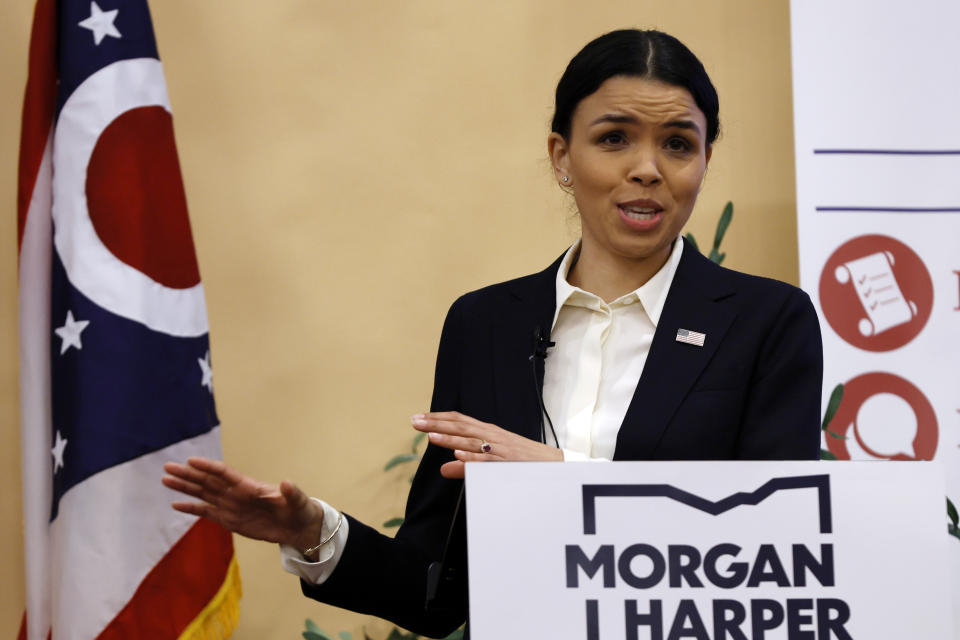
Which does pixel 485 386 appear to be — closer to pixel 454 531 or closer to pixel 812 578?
pixel 454 531

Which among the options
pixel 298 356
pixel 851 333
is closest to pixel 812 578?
pixel 851 333

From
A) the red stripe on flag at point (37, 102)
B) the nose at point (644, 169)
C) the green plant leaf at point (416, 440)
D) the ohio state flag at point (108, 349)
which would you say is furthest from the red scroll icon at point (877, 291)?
the red stripe on flag at point (37, 102)

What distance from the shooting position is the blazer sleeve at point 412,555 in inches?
53.2

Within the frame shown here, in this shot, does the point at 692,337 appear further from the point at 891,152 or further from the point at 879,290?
the point at 891,152

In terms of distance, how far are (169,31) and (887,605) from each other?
8.04 ft

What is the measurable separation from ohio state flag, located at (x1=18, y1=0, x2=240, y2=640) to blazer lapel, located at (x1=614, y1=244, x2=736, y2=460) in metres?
1.36

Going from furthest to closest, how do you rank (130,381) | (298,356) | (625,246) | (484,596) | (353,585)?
(298,356) < (130,381) < (625,246) < (353,585) < (484,596)

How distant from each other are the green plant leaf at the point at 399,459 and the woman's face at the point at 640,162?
1387mm

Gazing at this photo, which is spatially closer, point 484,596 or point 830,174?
point 484,596

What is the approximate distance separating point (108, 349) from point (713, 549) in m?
1.68

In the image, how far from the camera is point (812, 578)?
3.39ft

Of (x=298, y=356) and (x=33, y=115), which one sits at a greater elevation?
(x=33, y=115)

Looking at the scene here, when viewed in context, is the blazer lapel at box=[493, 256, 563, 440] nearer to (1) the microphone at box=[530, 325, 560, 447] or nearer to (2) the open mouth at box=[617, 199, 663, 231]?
(1) the microphone at box=[530, 325, 560, 447]

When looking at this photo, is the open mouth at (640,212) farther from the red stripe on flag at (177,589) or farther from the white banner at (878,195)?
the red stripe on flag at (177,589)
